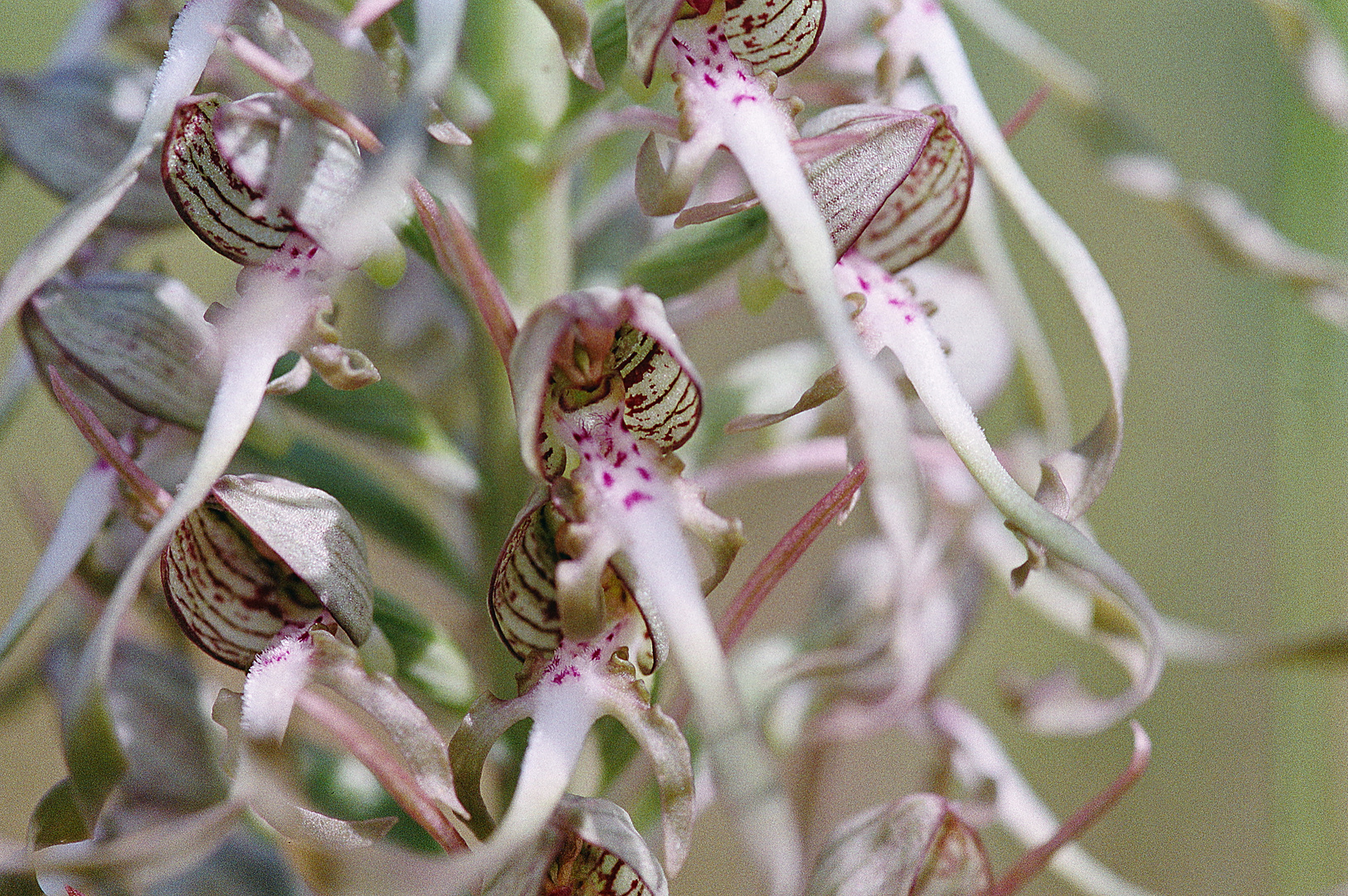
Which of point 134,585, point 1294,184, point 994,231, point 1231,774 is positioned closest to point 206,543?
point 134,585

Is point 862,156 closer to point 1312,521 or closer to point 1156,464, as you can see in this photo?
point 1312,521

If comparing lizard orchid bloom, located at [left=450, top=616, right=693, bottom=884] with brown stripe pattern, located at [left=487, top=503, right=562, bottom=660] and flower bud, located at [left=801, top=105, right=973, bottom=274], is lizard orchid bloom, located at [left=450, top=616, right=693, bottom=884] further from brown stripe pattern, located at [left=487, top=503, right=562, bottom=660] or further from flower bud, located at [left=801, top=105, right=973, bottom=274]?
flower bud, located at [left=801, top=105, right=973, bottom=274]

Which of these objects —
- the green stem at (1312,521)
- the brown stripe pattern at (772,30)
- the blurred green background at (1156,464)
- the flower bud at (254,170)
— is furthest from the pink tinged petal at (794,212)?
the blurred green background at (1156,464)

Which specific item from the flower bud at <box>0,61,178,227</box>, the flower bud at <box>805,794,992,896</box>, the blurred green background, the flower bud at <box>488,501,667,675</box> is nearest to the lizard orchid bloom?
the flower bud at <box>488,501,667,675</box>

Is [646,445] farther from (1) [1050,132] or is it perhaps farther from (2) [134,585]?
A: (1) [1050,132]

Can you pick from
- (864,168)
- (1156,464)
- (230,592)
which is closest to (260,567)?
(230,592)

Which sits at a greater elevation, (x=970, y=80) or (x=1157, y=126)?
(x=970, y=80)
